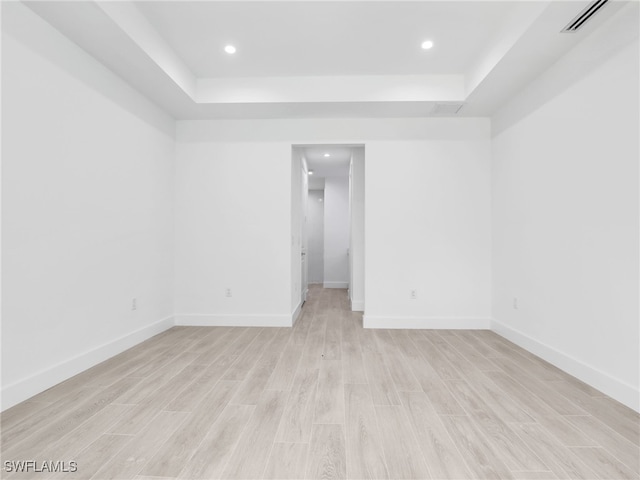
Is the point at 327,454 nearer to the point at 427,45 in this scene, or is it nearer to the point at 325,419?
the point at 325,419

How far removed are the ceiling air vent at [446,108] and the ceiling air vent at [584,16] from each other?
131cm

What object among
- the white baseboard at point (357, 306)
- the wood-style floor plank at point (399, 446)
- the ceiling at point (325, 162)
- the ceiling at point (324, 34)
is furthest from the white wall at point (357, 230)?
the wood-style floor plank at point (399, 446)

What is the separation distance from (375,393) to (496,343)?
1.89 meters

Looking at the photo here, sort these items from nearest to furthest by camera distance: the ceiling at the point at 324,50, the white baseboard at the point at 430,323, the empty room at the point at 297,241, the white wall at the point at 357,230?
the empty room at the point at 297,241
the ceiling at the point at 324,50
the white baseboard at the point at 430,323
the white wall at the point at 357,230

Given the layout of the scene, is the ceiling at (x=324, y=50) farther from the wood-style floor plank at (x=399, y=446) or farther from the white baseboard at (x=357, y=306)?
the wood-style floor plank at (x=399, y=446)

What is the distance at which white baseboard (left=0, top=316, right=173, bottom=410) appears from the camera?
1.97 metres

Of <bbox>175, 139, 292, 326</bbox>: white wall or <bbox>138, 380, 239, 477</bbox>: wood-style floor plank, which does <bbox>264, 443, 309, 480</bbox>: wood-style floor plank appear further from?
<bbox>175, 139, 292, 326</bbox>: white wall

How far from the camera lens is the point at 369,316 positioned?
13.0 ft

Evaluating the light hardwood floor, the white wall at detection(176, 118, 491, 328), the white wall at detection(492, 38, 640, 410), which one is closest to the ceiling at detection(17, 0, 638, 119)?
the white wall at detection(176, 118, 491, 328)

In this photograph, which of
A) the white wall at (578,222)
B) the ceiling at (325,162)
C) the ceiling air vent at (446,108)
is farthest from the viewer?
the ceiling at (325,162)

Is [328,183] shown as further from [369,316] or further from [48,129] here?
[48,129]

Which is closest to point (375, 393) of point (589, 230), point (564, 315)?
point (564, 315)

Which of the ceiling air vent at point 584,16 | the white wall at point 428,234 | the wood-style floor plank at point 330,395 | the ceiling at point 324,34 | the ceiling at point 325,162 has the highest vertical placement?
the ceiling at point 324,34

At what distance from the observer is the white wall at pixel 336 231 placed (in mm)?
7480
